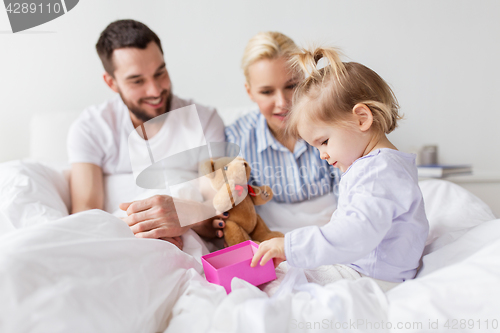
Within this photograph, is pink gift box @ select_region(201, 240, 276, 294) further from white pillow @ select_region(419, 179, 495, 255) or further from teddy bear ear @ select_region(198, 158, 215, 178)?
white pillow @ select_region(419, 179, 495, 255)

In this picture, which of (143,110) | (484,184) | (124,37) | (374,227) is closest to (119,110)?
(143,110)

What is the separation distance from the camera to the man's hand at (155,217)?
1013 millimetres

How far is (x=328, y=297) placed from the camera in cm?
64

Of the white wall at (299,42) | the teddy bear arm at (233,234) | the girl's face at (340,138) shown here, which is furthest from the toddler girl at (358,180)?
the white wall at (299,42)

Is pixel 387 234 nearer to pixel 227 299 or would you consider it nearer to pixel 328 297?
pixel 328 297

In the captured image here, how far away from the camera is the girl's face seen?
0.86m

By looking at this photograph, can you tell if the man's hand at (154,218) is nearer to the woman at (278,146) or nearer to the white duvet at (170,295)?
the white duvet at (170,295)

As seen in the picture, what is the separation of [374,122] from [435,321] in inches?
17.0

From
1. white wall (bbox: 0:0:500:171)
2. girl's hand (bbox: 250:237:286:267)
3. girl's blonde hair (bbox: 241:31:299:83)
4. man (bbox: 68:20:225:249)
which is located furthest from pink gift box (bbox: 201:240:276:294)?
white wall (bbox: 0:0:500:171)

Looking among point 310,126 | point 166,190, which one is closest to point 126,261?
point 166,190

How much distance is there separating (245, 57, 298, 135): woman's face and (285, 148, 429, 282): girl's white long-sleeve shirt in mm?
512

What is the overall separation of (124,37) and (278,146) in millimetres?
698

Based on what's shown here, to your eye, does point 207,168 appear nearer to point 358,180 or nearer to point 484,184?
point 358,180

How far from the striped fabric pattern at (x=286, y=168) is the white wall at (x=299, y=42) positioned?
54 cm
